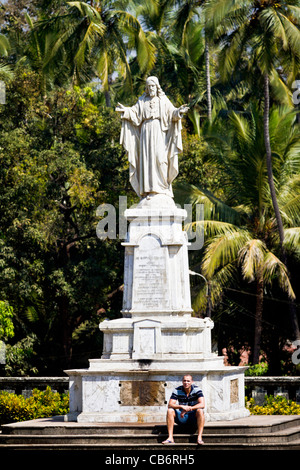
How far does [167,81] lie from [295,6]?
11528 mm

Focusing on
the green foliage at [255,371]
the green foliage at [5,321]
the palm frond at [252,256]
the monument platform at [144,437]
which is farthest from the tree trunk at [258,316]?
the monument platform at [144,437]

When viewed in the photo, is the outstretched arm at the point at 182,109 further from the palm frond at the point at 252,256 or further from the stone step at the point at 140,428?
the palm frond at the point at 252,256

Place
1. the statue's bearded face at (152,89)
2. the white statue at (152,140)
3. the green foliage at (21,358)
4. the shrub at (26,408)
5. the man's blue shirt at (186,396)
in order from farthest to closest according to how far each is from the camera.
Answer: the green foliage at (21,358) < the shrub at (26,408) < the statue's bearded face at (152,89) < the white statue at (152,140) < the man's blue shirt at (186,396)

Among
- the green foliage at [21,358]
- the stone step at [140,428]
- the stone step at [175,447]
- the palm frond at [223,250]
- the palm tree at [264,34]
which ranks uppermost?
the palm tree at [264,34]

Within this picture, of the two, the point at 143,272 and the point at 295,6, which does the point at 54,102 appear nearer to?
the point at 295,6

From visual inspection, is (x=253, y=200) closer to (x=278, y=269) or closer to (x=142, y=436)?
(x=278, y=269)

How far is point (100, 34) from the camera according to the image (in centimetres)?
3061

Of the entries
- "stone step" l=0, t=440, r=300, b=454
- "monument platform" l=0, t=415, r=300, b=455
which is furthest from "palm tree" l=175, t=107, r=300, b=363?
"stone step" l=0, t=440, r=300, b=454

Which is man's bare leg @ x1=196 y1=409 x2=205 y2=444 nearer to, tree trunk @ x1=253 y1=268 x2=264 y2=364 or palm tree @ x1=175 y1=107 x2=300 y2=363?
palm tree @ x1=175 y1=107 x2=300 y2=363

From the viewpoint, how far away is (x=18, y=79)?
2777 cm

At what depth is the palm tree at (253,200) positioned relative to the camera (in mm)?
25641

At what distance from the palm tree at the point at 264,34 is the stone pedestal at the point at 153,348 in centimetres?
973

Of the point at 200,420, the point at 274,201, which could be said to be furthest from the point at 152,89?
the point at 274,201
